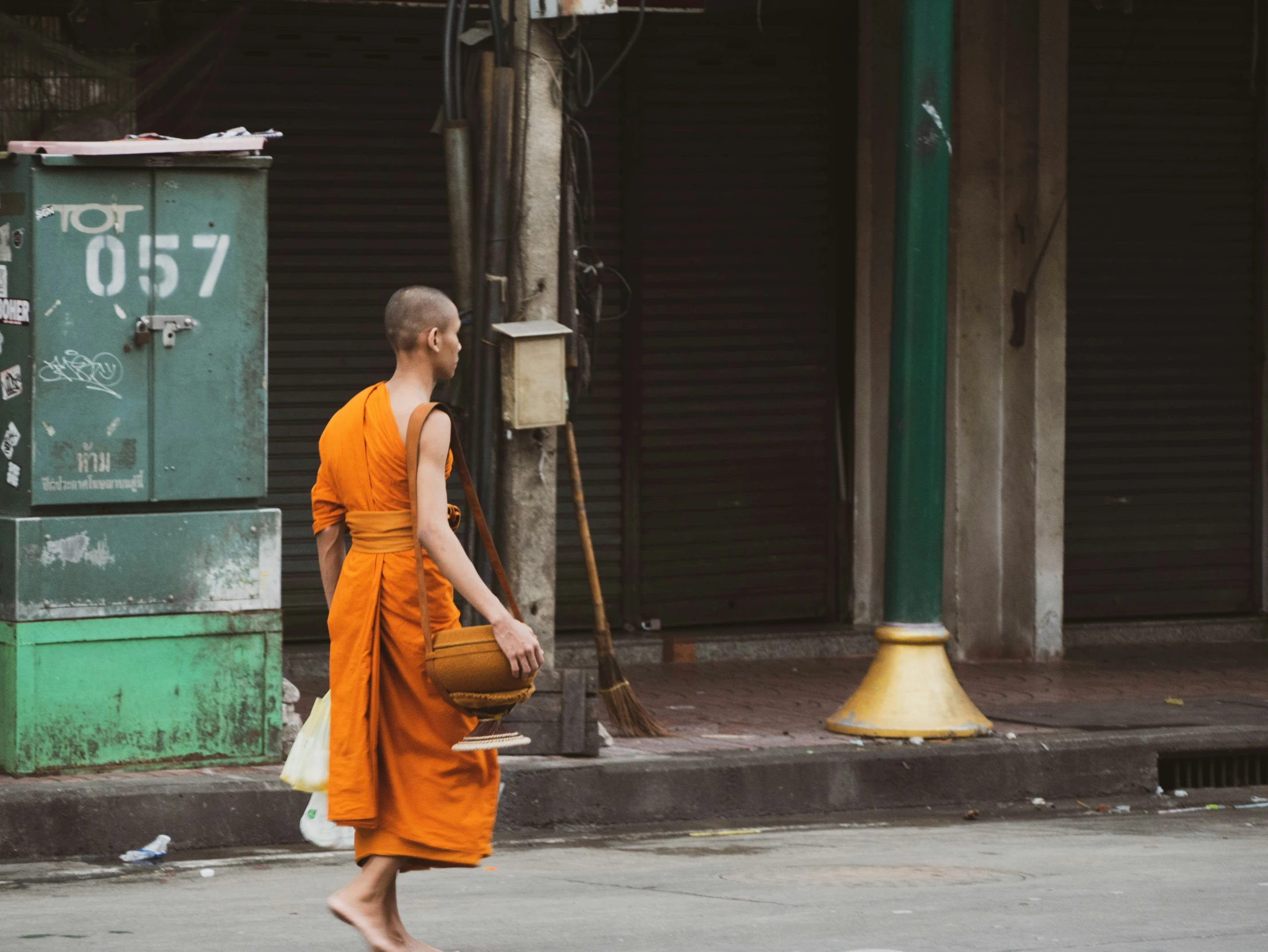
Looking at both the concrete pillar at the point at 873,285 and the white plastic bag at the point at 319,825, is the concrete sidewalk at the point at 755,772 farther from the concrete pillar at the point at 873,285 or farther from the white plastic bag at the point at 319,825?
the white plastic bag at the point at 319,825

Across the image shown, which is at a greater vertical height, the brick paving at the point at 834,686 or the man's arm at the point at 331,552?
the man's arm at the point at 331,552

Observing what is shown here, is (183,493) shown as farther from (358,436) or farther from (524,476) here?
(358,436)

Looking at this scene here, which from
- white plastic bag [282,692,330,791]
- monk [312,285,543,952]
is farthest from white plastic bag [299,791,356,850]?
monk [312,285,543,952]

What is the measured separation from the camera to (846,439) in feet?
38.8

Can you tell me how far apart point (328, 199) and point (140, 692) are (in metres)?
3.58

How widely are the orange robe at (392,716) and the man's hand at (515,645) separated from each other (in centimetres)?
26

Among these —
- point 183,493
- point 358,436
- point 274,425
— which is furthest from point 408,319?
point 274,425

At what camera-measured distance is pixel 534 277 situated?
331 inches

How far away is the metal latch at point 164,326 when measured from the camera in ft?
25.4

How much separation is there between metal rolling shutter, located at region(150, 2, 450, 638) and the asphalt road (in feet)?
11.6

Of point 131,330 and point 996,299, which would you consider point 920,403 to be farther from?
point 131,330

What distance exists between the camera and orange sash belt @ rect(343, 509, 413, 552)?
5305mm

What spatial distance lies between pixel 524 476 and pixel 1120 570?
4.98 meters

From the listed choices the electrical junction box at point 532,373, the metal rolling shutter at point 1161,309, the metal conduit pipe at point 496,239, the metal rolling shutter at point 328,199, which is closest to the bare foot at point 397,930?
the metal conduit pipe at point 496,239
